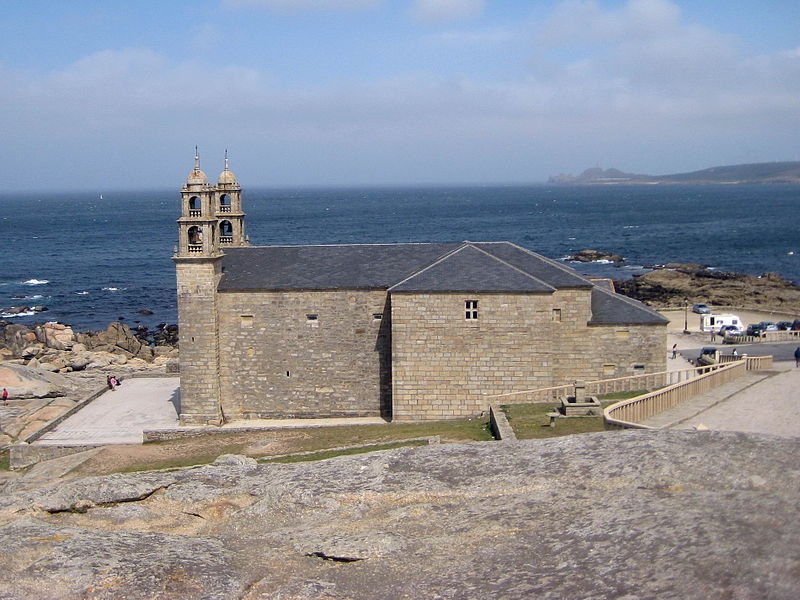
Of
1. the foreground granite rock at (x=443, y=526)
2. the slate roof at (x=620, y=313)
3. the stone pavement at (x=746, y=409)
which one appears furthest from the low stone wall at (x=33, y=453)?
the stone pavement at (x=746, y=409)

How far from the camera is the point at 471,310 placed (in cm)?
3228

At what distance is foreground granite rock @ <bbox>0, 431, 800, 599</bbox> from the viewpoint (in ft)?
34.3

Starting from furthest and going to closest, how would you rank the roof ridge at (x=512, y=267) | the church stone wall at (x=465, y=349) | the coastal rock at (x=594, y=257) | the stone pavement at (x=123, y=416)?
the coastal rock at (x=594, y=257) → the stone pavement at (x=123, y=416) → the roof ridge at (x=512, y=267) → the church stone wall at (x=465, y=349)

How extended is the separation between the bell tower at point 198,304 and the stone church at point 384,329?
0.05m

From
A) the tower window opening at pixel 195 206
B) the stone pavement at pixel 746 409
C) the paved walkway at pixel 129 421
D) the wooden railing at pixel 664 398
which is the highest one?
the tower window opening at pixel 195 206

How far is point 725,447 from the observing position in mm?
13719

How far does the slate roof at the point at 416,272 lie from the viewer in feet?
106

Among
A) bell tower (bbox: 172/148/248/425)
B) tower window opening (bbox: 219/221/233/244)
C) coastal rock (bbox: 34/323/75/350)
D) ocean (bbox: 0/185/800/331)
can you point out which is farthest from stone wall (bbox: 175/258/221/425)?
ocean (bbox: 0/185/800/331)

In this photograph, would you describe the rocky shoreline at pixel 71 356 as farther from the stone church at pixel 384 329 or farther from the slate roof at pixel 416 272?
the slate roof at pixel 416 272

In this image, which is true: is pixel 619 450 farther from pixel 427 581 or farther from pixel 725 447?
pixel 427 581

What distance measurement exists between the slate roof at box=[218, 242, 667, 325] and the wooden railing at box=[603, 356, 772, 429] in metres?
4.16

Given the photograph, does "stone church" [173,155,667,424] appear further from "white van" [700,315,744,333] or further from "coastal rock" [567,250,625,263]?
"coastal rock" [567,250,625,263]

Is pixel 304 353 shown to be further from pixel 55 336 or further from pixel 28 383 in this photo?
pixel 55 336

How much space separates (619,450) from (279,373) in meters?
21.7
